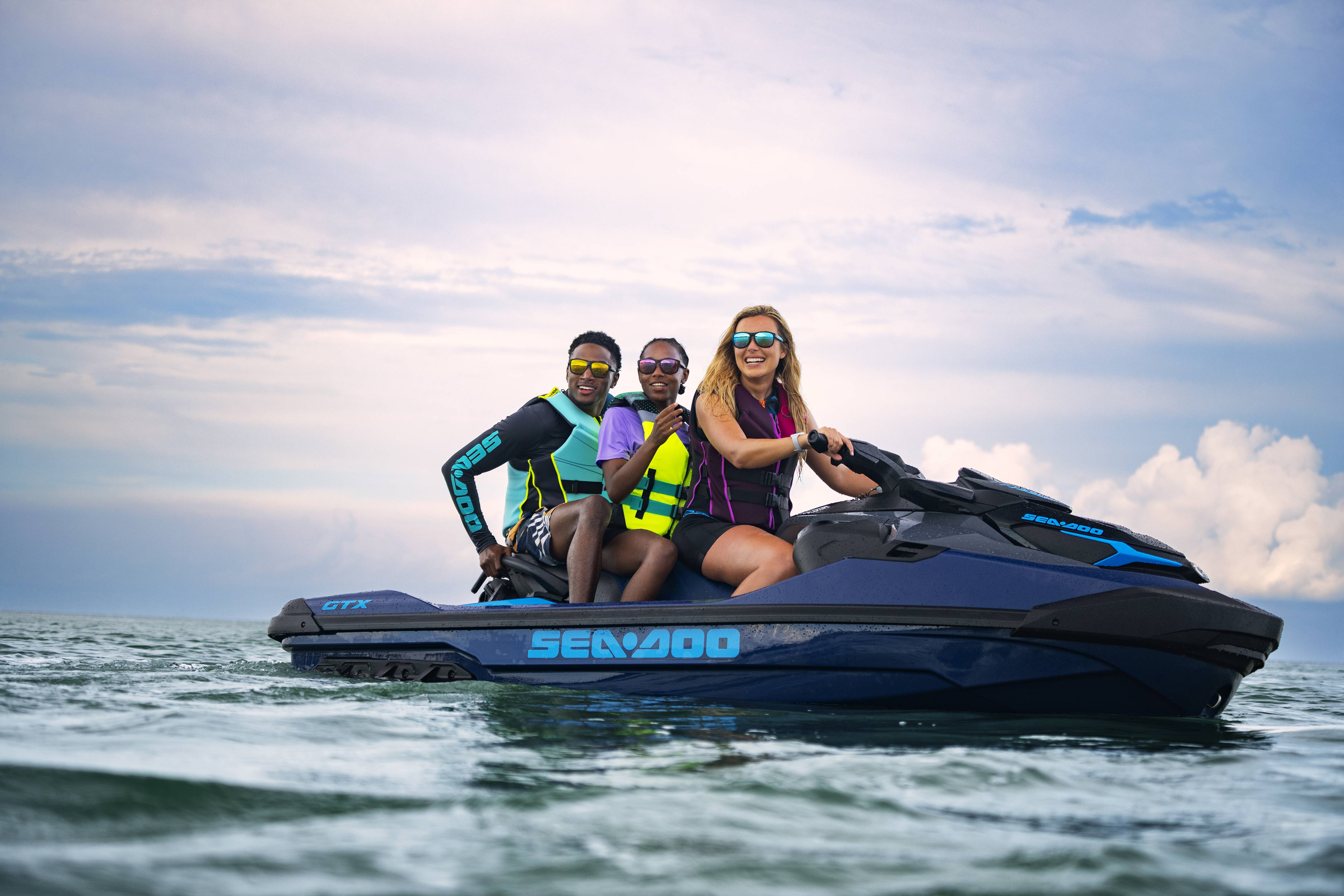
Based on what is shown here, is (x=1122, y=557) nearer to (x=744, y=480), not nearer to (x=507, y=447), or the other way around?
(x=744, y=480)

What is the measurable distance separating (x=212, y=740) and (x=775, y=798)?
150 cm

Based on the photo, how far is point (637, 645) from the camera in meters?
3.92

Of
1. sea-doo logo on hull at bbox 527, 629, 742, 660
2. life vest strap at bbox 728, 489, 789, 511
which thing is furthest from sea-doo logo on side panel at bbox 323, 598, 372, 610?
life vest strap at bbox 728, 489, 789, 511

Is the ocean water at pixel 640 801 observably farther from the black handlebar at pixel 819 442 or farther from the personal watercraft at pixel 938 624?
the black handlebar at pixel 819 442

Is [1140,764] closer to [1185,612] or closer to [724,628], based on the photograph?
[1185,612]

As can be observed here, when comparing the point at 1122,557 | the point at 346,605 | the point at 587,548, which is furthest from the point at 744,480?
the point at 346,605

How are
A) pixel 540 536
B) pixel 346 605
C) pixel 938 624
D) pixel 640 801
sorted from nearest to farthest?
pixel 640 801, pixel 938 624, pixel 540 536, pixel 346 605

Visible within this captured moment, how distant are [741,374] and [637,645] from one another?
119 centimetres

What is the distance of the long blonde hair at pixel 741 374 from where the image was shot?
4102mm

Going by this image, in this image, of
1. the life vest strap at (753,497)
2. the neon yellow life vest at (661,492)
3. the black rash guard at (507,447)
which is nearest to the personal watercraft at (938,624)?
the life vest strap at (753,497)

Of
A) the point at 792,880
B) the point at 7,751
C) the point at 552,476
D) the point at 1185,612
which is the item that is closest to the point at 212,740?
the point at 7,751

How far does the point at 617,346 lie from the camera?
16.6 ft

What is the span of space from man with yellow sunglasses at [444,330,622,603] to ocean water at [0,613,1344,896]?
50.5 inches

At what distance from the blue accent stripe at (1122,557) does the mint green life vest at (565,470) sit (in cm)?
208
